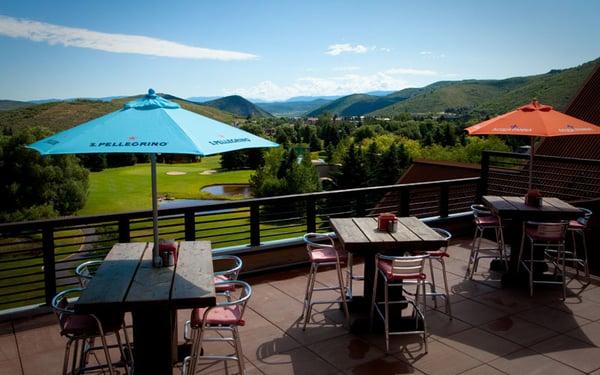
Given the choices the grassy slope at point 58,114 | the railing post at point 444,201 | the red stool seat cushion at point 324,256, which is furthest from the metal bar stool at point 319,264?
the grassy slope at point 58,114

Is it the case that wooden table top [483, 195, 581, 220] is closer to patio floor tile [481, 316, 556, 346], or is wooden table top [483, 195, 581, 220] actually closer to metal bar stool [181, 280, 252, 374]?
patio floor tile [481, 316, 556, 346]

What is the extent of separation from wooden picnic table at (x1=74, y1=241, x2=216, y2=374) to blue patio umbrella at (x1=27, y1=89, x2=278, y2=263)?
0.25 m

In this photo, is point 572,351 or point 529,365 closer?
point 529,365

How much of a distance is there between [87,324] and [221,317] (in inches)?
34.6

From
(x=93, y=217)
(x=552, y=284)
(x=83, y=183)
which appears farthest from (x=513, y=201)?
(x=83, y=183)

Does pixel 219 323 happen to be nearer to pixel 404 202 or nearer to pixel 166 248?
pixel 166 248

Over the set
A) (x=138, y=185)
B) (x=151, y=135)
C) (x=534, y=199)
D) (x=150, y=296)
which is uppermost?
(x=151, y=135)

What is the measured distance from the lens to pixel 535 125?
556 cm

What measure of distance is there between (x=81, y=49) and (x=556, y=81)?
6988cm

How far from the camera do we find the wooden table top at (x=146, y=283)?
295 cm

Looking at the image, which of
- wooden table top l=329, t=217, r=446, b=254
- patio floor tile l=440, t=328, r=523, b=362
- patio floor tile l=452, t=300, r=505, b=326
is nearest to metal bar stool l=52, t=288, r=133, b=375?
wooden table top l=329, t=217, r=446, b=254

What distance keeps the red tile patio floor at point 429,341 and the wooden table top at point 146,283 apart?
0.88 metres

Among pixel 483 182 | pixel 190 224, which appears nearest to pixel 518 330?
pixel 190 224

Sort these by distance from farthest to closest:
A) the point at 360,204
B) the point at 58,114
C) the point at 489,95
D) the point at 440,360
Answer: the point at 489,95
the point at 58,114
the point at 360,204
the point at 440,360
